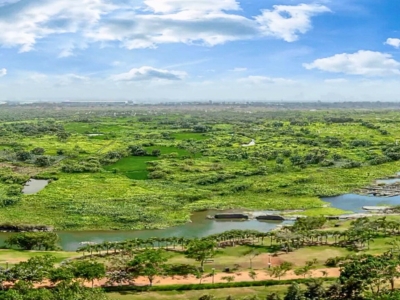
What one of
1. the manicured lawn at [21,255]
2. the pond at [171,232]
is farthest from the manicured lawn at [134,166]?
the manicured lawn at [21,255]

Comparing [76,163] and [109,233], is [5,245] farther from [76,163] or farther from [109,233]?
[76,163]

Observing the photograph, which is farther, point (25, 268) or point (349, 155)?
point (349, 155)

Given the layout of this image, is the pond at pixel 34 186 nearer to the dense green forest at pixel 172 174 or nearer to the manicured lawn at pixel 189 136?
the dense green forest at pixel 172 174

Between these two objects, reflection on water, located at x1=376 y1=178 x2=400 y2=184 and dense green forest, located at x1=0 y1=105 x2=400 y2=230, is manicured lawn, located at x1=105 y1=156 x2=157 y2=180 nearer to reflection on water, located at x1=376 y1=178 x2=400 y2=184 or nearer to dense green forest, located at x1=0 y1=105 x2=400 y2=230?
dense green forest, located at x1=0 y1=105 x2=400 y2=230

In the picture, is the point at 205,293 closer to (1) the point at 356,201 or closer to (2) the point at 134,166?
(1) the point at 356,201

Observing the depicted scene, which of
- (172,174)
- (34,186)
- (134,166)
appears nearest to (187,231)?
(172,174)

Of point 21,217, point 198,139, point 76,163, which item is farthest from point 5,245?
point 198,139

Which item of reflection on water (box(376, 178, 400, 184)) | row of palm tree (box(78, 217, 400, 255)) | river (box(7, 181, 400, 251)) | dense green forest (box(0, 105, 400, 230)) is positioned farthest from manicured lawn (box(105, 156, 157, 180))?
reflection on water (box(376, 178, 400, 184))
